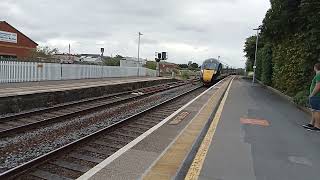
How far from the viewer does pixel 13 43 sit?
54469mm

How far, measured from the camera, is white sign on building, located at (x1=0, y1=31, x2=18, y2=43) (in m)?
52.6

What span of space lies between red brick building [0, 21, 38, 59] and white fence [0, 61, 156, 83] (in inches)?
747

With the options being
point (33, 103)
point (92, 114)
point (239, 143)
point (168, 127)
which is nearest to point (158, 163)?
point (239, 143)

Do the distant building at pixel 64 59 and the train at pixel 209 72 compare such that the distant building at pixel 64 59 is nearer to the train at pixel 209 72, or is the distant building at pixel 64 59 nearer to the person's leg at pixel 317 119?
the train at pixel 209 72

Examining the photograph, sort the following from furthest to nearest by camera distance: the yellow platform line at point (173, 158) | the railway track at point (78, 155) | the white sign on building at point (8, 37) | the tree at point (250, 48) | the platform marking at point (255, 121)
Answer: the tree at point (250, 48)
the white sign on building at point (8, 37)
the platform marking at point (255, 121)
the railway track at point (78, 155)
the yellow platform line at point (173, 158)

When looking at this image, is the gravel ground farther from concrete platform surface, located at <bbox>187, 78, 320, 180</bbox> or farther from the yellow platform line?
concrete platform surface, located at <bbox>187, 78, 320, 180</bbox>

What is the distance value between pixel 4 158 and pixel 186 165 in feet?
12.3

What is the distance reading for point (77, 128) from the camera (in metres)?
11.6

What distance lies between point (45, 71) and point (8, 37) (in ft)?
96.6

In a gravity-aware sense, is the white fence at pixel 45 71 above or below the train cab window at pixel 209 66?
below

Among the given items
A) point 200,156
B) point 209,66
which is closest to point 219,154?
point 200,156

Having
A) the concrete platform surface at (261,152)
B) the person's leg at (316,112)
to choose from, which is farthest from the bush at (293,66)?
the person's leg at (316,112)

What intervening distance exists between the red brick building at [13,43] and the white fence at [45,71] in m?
19.0

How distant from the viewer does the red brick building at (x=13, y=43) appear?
5269cm
